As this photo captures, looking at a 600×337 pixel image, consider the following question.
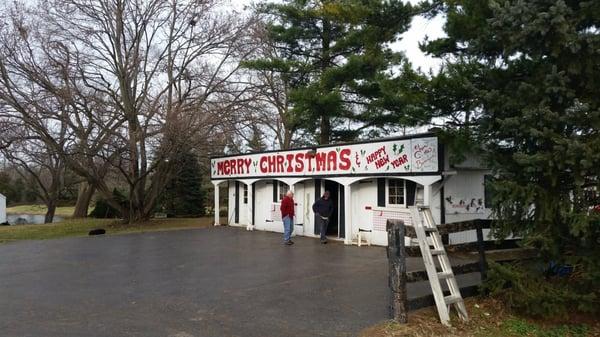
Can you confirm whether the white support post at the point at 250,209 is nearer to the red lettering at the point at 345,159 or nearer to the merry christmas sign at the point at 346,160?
the merry christmas sign at the point at 346,160

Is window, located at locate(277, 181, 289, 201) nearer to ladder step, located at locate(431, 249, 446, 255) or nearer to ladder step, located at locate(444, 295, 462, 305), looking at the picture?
ladder step, located at locate(431, 249, 446, 255)

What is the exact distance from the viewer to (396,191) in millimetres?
15000

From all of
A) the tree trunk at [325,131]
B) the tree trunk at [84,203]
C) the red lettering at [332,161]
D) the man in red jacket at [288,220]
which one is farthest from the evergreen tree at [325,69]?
the tree trunk at [84,203]

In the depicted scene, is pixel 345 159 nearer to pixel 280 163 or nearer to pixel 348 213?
pixel 348 213

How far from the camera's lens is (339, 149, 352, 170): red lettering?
52.0 feet

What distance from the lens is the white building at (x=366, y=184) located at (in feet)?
44.7

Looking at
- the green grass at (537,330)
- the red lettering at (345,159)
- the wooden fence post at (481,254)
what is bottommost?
the green grass at (537,330)

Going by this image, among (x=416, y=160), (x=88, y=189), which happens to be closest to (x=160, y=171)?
(x=88, y=189)

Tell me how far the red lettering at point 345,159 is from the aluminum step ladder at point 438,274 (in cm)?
871

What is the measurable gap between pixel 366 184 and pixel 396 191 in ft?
4.07

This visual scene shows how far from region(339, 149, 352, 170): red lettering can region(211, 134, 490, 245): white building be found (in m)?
0.01

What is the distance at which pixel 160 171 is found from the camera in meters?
28.9

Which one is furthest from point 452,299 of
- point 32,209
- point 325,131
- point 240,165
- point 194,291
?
point 32,209

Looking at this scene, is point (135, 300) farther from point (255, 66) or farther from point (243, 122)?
point (243, 122)
